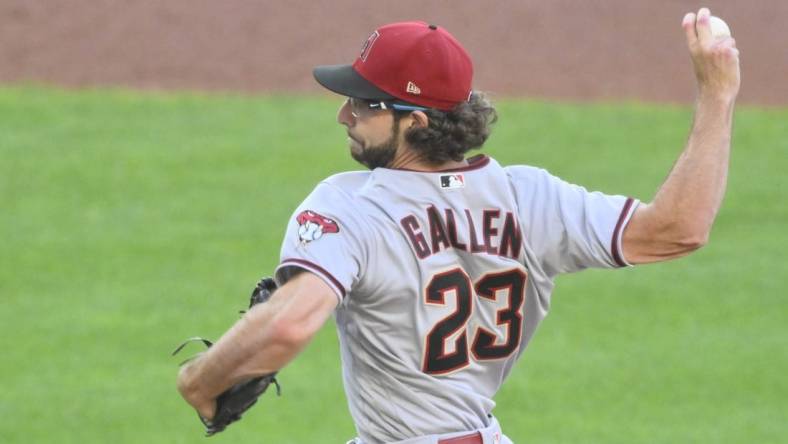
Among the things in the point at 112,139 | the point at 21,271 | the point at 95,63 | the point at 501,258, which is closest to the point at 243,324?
the point at 501,258

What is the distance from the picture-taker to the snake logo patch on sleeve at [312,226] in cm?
384

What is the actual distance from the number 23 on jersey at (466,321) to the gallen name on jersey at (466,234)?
0.23 feet

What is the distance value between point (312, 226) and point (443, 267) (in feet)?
1.36

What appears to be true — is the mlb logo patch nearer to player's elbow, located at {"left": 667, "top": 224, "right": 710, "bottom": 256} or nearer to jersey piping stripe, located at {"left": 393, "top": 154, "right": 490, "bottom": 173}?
jersey piping stripe, located at {"left": 393, "top": 154, "right": 490, "bottom": 173}

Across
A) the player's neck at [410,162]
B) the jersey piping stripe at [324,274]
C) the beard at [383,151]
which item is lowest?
the jersey piping stripe at [324,274]

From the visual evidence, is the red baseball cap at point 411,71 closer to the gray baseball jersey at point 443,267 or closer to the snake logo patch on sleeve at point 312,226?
the gray baseball jersey at point 443,267

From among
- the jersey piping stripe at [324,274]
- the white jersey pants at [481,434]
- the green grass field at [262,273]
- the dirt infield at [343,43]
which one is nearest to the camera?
the jersey piping stripe at [324,274]

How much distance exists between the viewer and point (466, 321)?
13.6ft

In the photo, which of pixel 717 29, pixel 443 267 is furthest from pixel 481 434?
pixel 717 29

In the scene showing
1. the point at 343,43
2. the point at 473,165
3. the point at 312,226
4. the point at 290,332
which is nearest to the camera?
the point at 290,332

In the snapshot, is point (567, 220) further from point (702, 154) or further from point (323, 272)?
point (323, 272)

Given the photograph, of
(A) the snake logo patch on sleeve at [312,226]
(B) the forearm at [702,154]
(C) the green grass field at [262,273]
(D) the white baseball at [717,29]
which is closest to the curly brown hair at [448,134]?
(A) the snake logo patch on sleeve at [312,226]

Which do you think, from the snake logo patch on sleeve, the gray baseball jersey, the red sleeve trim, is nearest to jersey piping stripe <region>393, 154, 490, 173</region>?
the gray baseball jersey

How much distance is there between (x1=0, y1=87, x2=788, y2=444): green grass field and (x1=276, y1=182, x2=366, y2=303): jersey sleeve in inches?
217
